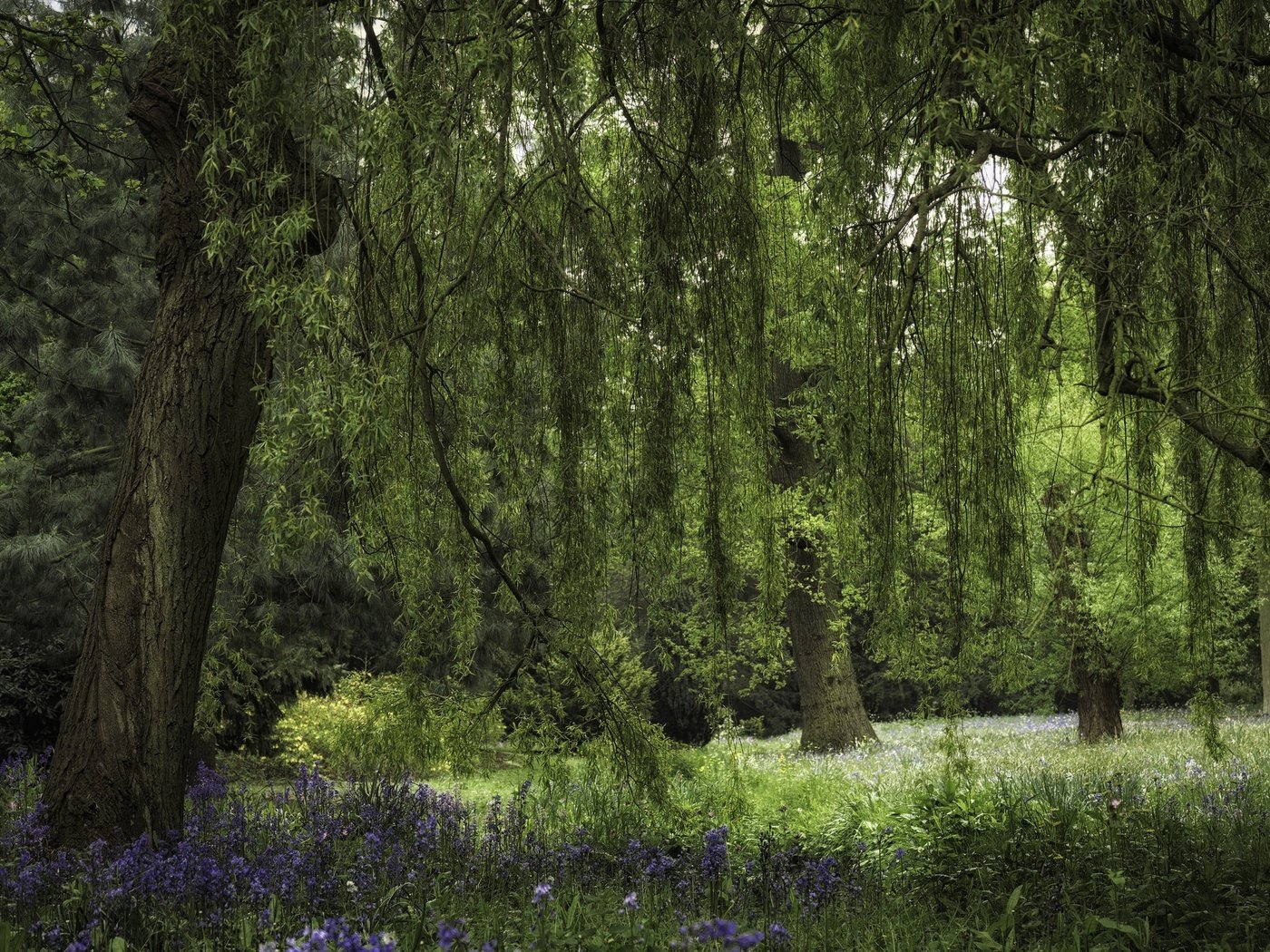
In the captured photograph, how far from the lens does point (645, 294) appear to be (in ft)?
14.2

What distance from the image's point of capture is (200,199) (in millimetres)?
4738

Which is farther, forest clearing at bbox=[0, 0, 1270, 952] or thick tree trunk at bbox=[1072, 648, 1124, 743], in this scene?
thick tree trunk at bbox=[1072, 648, 1124, 743]

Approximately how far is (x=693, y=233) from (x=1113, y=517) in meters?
8.70

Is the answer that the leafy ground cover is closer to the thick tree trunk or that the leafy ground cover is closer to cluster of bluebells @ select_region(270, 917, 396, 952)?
cluster of bluebells @ select_region(270, 917, 396, 952)

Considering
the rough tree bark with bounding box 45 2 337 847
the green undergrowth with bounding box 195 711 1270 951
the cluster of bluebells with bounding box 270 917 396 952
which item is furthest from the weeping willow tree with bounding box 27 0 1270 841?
the cluster of bluebells with bounding box 270 917 396 952

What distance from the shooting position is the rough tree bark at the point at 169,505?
4.43 metres

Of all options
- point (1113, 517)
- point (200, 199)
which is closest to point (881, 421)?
point (200, 199)

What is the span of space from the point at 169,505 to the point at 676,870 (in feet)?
8.66

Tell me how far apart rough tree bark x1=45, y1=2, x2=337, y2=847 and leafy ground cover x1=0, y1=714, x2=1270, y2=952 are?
283 mm

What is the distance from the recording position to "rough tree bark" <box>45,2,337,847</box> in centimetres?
443

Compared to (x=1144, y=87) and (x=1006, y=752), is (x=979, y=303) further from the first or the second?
(x=1006, y=752)

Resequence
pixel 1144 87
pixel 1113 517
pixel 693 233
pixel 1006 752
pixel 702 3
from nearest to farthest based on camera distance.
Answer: pixel 1144 87
pixel 702 3
pixel 693 233
pixel 1113 517
pixel 1006 752

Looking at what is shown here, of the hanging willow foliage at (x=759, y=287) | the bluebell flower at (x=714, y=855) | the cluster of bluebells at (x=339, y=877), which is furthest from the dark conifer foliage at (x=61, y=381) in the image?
the bluebell flower at (x=714, y=855)

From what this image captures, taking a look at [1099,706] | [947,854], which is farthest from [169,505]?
[1099,706]
